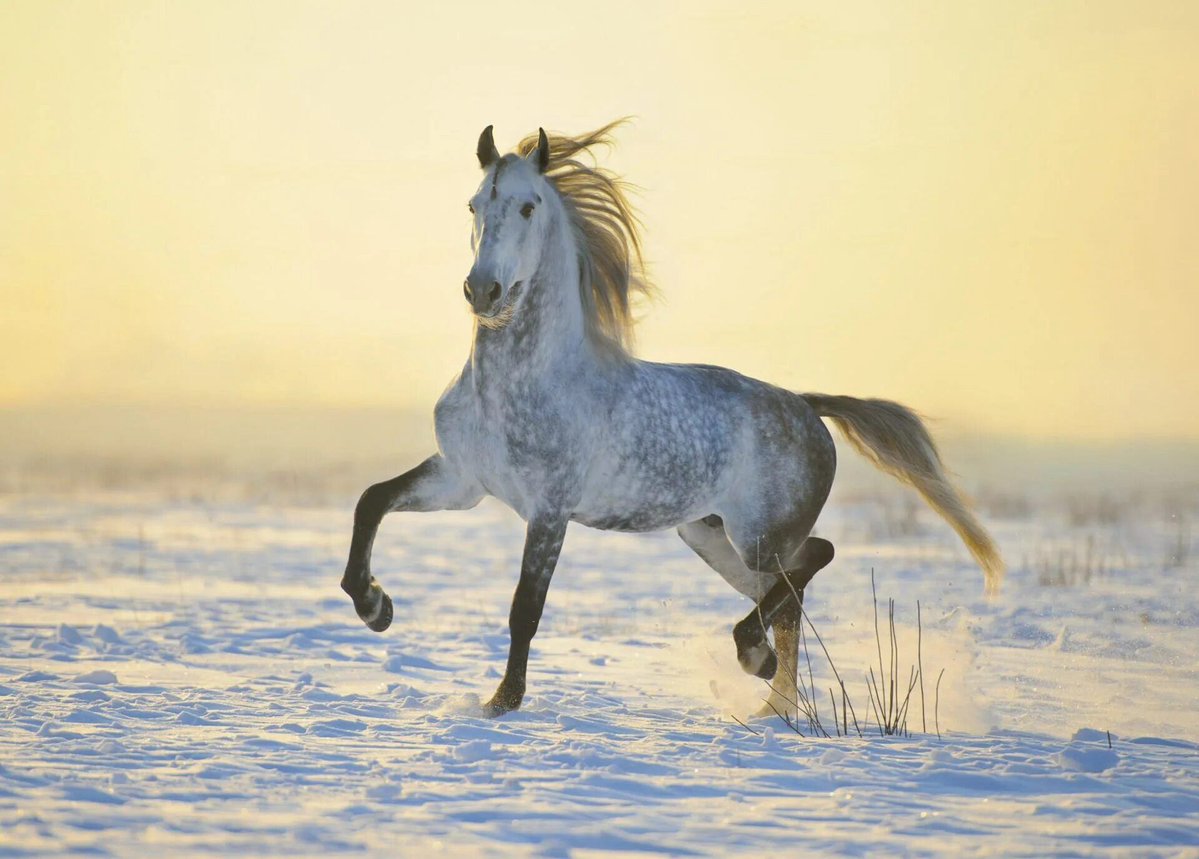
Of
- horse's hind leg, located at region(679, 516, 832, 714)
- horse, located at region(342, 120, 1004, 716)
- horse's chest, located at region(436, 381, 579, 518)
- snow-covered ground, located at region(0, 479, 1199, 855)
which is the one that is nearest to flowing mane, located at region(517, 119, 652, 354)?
horse, located at region(342, 120, 1004, 716)

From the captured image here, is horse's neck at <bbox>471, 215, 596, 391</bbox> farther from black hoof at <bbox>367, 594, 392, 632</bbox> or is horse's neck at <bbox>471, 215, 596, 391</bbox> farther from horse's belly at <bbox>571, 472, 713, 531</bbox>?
black hoof at <bbox>367, 594, 392, 632</bbox>

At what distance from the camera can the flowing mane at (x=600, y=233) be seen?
6.62 meters

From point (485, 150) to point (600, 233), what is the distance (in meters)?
0.81

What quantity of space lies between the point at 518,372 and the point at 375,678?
227cm

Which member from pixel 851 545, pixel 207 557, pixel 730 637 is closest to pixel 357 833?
pixel 730 637

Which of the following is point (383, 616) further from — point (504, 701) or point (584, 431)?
point (584, 431)

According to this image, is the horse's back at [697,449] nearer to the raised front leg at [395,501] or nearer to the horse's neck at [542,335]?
the horse's neck at [542,335]

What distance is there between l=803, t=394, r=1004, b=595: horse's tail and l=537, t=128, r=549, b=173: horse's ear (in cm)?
240

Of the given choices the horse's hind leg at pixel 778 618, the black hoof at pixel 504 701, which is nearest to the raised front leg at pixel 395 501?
the black hoof at pixel 504 701

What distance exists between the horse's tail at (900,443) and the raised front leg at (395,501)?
2395 mm

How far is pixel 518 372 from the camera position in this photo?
616 cm

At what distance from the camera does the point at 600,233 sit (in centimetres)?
671

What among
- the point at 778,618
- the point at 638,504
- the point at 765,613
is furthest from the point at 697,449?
the point at 778,618

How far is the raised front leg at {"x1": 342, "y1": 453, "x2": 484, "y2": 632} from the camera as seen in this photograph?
6395 mm
